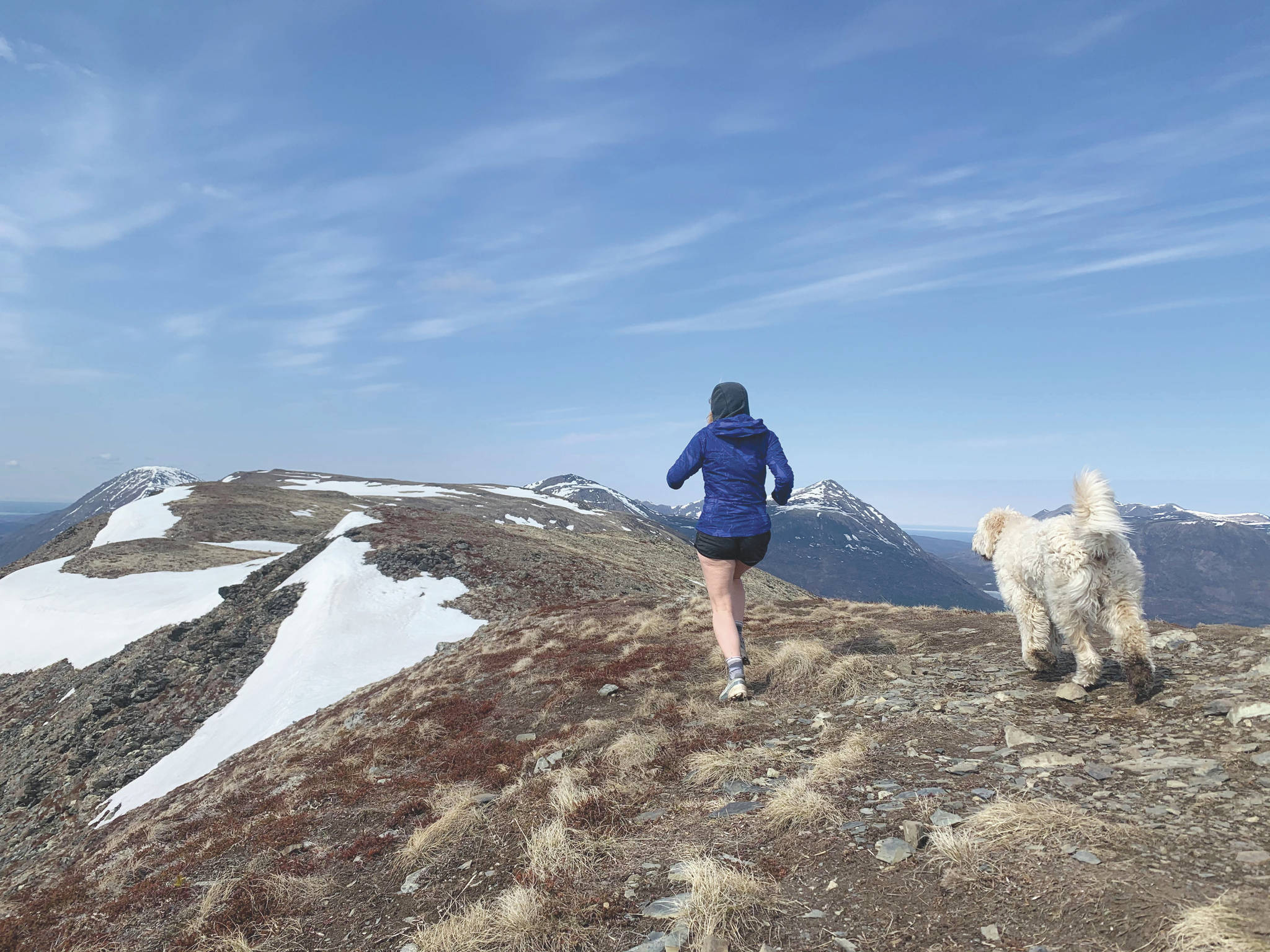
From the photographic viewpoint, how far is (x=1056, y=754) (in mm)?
4828

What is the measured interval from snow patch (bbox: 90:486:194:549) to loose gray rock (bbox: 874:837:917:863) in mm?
54149

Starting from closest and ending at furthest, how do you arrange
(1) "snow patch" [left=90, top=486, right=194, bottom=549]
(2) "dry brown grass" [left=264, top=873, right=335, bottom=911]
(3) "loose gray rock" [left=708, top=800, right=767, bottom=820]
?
(3) "loose gray rock" [left=708, top=800, right=767, bottom=820] → (2) "dry brown grass" [left=264, top=873, right=335, bottom=911] → (1) "snow patch" [left=90, top=486, right=194, bottom=549]

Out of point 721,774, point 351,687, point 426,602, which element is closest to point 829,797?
point 721,774

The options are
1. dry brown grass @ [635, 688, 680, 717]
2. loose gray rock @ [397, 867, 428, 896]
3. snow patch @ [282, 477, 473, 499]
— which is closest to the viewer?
loose gray rock @ [397, 867, 428, 896]

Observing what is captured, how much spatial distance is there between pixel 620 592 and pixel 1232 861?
2819cm

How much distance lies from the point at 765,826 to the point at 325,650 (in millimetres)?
18787

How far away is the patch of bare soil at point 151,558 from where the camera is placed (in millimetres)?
32812

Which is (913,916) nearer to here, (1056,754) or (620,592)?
(1056,754)

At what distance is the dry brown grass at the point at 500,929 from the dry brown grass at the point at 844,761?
238cm

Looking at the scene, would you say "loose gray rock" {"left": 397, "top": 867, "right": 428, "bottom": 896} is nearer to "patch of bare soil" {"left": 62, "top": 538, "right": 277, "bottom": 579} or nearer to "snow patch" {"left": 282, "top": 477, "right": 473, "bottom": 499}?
"patch of bare soil" {"left": 62, "top": 538, "right": 277, "bottom": 579}

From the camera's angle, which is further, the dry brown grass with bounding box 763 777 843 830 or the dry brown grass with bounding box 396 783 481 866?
the dry brown grass with bounding box 396 783 481 866

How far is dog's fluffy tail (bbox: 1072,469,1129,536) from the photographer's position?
19.9 feet

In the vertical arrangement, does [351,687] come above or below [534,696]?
below

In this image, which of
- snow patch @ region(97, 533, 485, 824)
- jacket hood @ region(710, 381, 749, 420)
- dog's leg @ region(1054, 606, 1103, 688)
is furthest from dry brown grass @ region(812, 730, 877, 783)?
snow patch @ region(97, 533, 485, 824)
